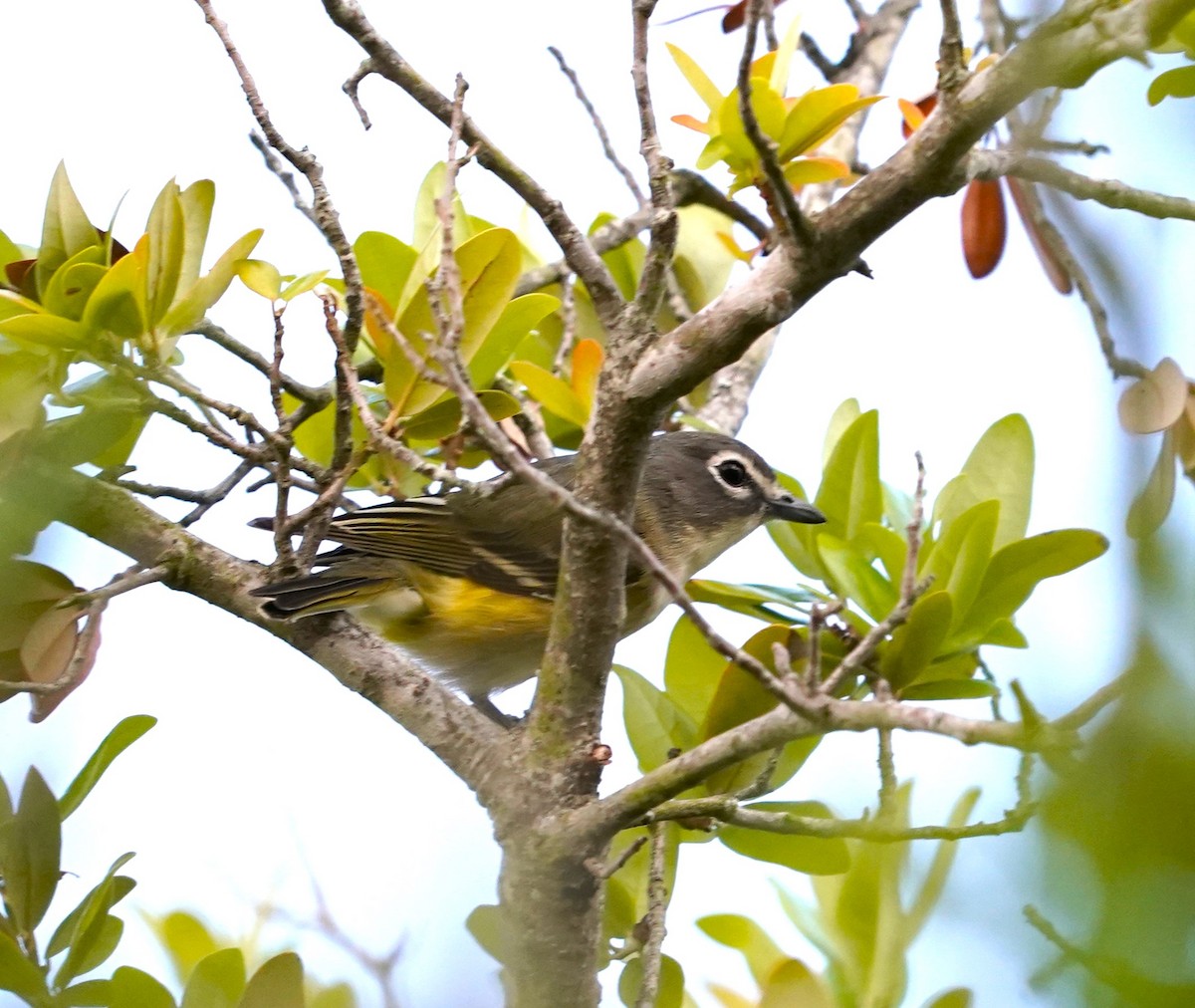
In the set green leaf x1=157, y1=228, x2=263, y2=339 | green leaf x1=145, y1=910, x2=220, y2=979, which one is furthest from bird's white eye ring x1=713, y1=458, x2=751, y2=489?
green leaf x1=145, y1=910, x2=220, y2=979

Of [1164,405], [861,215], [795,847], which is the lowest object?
[795,847]

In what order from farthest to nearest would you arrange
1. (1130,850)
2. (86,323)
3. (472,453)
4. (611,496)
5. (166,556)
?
(472,453)
(166,556)
(86,323)
(611,496)
(1130,850)

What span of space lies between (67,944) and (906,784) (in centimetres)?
150

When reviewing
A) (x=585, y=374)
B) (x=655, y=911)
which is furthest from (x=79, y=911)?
(x=585, y=374)

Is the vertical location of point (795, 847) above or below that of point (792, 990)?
above

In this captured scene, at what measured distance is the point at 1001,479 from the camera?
305cm

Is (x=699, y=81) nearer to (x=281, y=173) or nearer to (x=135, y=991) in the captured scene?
(x=281, y=173)

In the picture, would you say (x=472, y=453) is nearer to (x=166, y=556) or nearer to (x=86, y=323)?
(x=166, y=556)

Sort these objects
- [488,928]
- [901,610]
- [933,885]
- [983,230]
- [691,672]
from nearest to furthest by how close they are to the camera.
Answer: [933,885], [901,610], [488,928], [691,672], [983,230]

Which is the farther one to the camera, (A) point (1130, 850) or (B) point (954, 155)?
(B) point (954, 155)

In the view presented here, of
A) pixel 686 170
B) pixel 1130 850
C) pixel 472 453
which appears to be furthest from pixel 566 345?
pixel 1130 850

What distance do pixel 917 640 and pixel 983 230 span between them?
1621 mm

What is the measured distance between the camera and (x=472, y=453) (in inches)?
144

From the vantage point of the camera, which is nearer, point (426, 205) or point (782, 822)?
point (782, 822)
